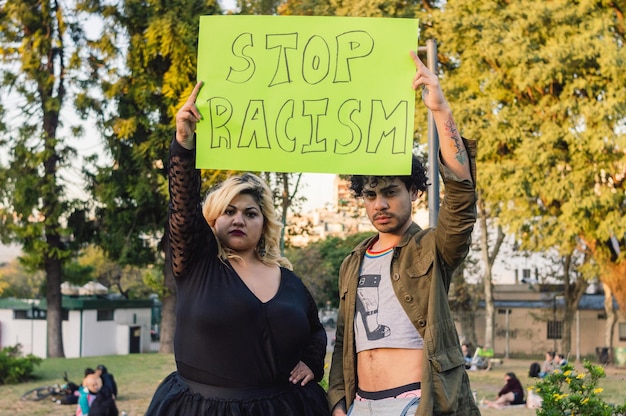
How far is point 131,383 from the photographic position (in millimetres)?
17641

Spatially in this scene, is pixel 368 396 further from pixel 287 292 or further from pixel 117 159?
pixel 117 159

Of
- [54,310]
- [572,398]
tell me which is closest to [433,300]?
[572,398]

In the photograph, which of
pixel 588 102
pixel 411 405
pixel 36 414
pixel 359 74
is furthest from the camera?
pixel 588 102

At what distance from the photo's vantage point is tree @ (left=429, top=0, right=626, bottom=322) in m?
19.0

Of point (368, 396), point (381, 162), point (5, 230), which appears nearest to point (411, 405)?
point (368, 396)

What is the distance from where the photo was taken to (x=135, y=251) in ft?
89.1

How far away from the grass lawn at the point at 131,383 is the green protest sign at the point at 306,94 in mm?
8076

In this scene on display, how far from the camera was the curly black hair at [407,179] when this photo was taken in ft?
11.7

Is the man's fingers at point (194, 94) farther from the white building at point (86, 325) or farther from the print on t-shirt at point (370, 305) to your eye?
the white building at point (86, 325)

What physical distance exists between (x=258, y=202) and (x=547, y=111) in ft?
58.4

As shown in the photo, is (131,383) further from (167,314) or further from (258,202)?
(258,202)

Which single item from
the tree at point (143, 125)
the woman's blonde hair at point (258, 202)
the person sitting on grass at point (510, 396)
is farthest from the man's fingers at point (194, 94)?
the tree at point (143, 125)

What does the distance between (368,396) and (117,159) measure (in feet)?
78.7

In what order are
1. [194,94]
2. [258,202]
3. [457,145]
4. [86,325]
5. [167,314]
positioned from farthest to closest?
1. [86,325]
2. [167,314]
3. [258,202]
4. [194,94]
5. [457,145]
